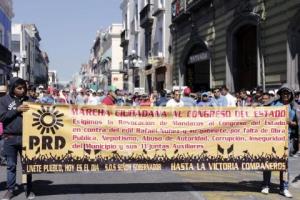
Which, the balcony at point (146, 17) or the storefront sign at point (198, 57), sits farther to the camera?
the balcony at point (146, 17)

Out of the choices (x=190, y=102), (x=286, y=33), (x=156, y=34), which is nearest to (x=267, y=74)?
(x=286, y=33)

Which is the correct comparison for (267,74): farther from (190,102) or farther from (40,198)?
(40,198)

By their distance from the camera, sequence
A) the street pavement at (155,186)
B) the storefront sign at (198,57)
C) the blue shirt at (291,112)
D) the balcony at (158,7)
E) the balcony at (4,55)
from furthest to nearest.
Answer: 1. the balcony at (4,55)
2. the balcony at (158,7)
3. the storefront sign at (198,57)
4. the blue shirt at (291,112)
5. the street pavement at (155,186)

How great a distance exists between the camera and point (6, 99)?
28.2 feet

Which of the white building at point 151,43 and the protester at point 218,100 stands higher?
the white building at point 151,43

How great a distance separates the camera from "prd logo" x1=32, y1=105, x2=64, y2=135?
28.2 feet

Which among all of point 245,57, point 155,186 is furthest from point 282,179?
point 245,57

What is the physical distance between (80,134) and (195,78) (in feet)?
80.5

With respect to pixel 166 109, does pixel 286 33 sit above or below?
above

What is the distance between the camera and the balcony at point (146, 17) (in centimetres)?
4342

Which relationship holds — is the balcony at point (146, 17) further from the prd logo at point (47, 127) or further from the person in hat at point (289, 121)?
the prd logo at point (47, 127)

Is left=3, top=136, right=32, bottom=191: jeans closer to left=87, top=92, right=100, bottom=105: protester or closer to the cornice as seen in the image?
left=87, top=92, right=100, bottom=105: protester

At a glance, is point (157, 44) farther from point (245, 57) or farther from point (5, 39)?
point (245, 57)

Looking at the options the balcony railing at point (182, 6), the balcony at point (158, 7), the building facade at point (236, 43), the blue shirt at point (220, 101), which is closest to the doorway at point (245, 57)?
the building facade at point (236, 43)
